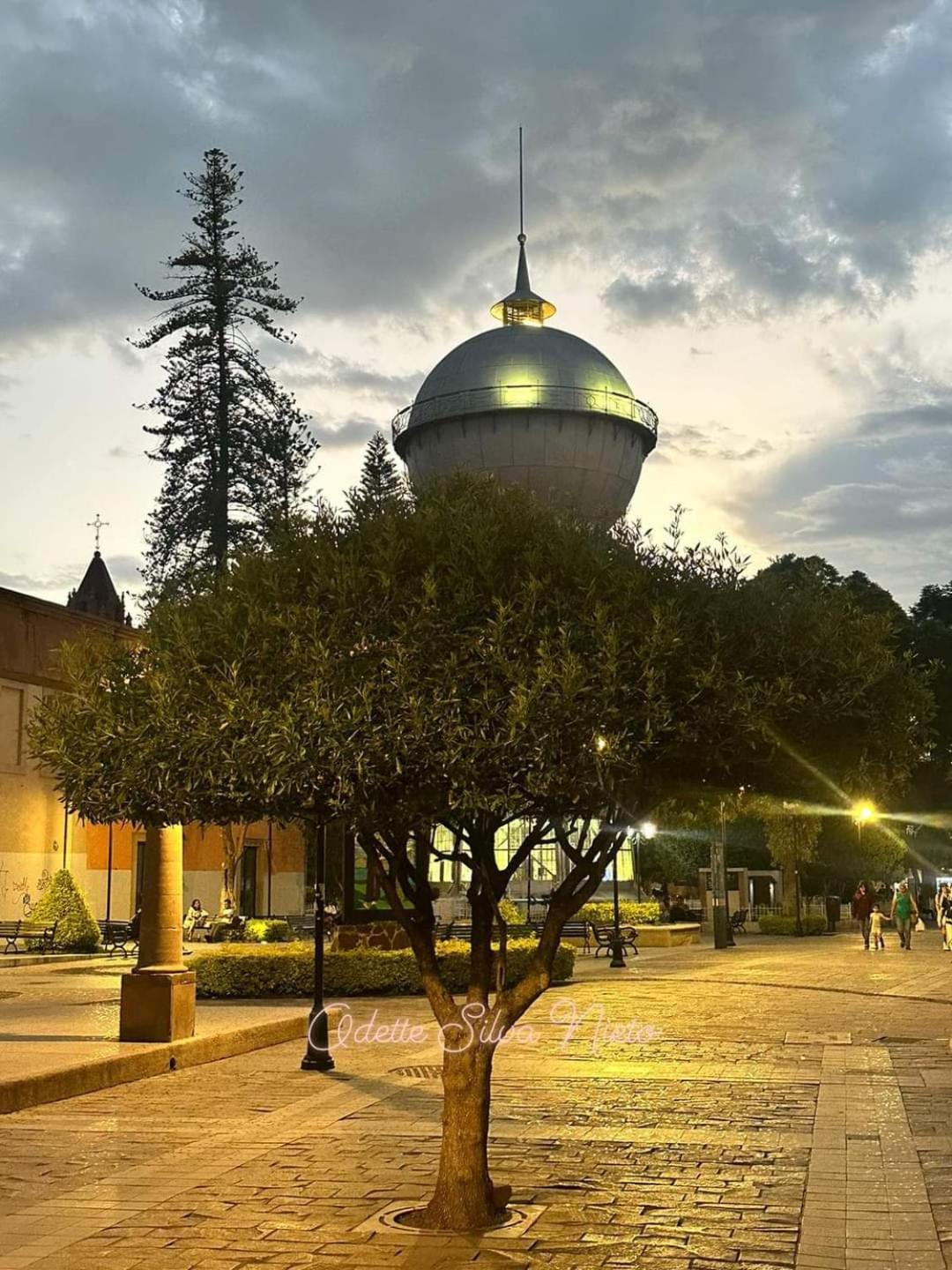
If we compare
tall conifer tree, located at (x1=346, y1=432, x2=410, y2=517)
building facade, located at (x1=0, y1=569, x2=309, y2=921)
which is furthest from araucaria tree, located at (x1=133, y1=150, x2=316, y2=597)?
tall conifer tree, located at (x1=346, y1=432, x2=410, y2=517)

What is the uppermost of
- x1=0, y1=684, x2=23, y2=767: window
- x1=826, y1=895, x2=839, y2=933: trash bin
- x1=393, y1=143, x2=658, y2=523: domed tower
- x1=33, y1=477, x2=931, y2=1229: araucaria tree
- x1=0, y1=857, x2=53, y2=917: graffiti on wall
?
x1=393, y1=143, x2=658, y2=523: domed tower

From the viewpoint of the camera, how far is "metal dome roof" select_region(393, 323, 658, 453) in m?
57.4

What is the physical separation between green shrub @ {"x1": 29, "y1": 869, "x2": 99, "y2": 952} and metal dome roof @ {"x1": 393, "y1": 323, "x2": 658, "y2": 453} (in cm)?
3167

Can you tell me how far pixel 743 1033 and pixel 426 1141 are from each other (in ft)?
25.4

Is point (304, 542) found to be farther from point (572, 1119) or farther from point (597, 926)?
point (597, 926)

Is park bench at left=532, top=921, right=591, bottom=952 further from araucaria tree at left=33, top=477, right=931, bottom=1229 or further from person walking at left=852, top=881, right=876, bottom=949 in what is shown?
araucaria tree at left=33, top=477, right=931, bottom=1229

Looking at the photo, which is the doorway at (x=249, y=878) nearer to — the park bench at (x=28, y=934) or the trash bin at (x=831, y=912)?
the park bench at (x=28, y=934)

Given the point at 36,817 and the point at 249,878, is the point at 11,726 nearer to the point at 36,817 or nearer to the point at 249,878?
the point at 36,817

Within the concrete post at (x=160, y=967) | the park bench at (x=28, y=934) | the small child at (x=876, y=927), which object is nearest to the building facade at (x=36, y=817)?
the park bench at (x=28, y=934)

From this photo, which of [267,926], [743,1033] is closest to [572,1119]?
[743,1033]

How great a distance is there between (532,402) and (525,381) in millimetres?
1118

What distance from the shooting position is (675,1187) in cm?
869

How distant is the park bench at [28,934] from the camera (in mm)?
30375

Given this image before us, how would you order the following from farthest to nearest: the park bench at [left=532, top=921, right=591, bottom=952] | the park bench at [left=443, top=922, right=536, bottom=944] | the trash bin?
the trash bin, the park bench at [left=532, top=921, right=591, bottom=952], the park bench at [left=443, top=922, right=536, bottom=944]
